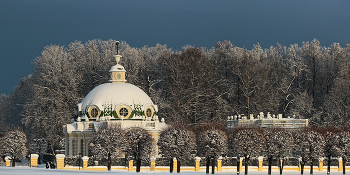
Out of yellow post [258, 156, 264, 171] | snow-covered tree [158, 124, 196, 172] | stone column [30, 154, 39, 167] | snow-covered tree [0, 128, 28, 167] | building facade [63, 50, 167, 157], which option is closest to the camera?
snow-covered tree [158, 124, 196, 172]

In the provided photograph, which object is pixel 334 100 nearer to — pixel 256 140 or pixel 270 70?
pixel 270 70

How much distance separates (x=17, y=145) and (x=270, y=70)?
36575mm

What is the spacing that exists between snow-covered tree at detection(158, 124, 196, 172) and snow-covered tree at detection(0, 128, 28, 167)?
16900 millimetres

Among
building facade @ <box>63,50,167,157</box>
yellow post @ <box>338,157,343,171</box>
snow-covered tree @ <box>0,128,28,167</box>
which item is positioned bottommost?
yellow post @ <box>338,157,343,171</box>

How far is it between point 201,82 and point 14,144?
87.5ft

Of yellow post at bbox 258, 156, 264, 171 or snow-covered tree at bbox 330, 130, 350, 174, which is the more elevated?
snow-covered tree at bbox 330, 130, 350, 174

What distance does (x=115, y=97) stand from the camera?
6806cm

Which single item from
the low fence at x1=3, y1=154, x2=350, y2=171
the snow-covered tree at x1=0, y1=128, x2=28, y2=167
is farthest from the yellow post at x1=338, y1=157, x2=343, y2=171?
the snow-covered tree at x1=0, y1=128, x2=28, y2=167

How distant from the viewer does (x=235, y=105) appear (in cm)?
8394

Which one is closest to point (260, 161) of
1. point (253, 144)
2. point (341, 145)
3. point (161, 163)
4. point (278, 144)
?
point (278, 144)

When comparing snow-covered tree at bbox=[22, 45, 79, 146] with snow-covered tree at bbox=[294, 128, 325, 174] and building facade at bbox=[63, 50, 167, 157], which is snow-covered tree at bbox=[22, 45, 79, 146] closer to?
building facade at bbox=[63, 50, 167, 157]

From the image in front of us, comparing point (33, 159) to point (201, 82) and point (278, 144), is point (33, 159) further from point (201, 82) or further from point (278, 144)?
point (201, 82)

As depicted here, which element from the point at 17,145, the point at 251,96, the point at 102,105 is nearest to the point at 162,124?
the point at 102,105

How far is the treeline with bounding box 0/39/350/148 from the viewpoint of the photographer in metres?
78.3
